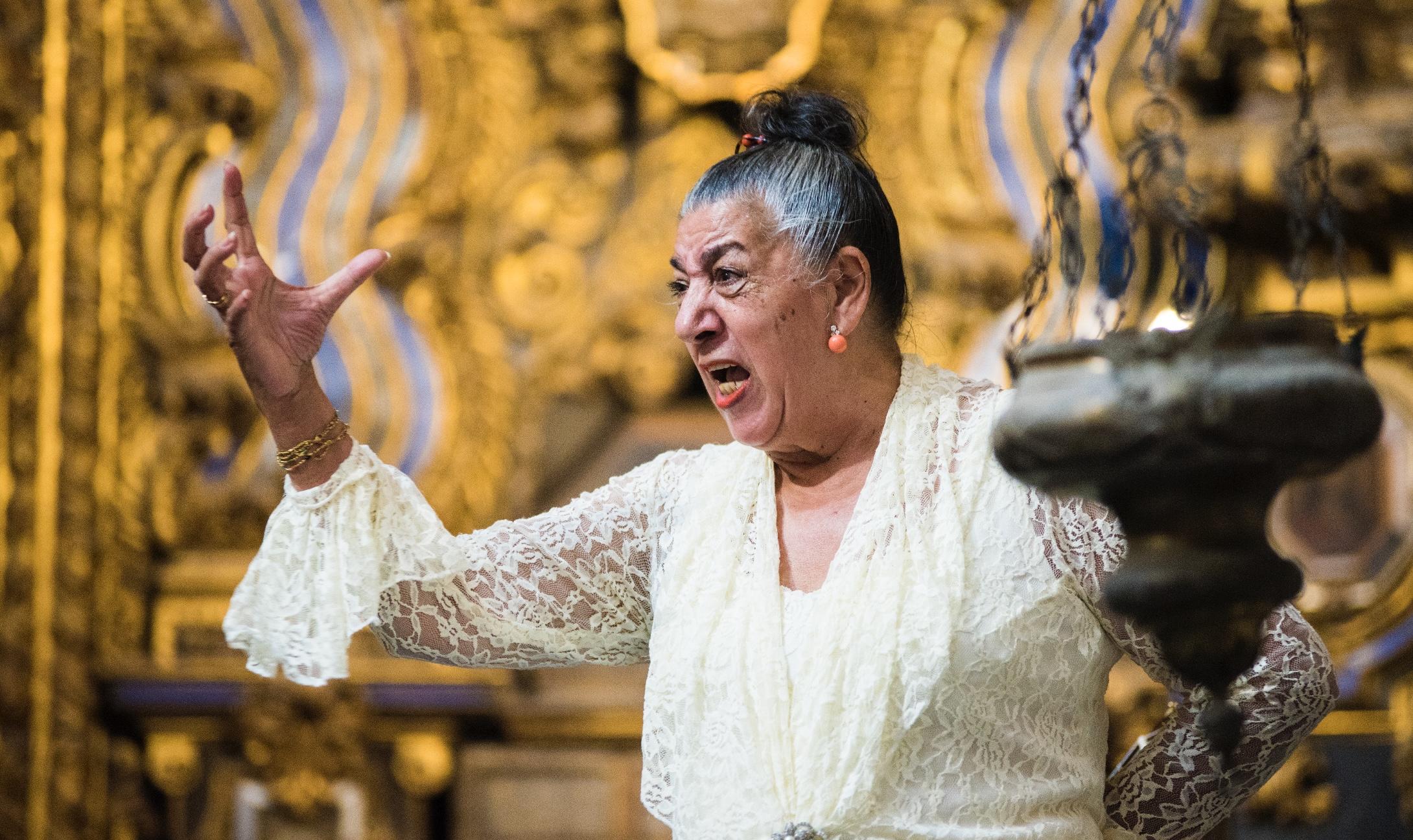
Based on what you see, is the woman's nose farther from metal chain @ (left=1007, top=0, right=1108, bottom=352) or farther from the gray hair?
metal chain @ (left=1007, top=0, right=1108, bottom=352)

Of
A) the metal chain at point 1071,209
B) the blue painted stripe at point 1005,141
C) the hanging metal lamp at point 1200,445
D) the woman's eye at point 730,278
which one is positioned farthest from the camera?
the blue painted stripe at point 1005,141

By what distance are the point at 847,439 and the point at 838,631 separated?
0.29 meters

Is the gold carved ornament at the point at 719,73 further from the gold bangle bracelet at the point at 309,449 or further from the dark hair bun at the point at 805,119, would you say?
the gold bangle bracelet at the point at 309,449

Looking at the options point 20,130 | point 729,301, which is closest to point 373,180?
point 20,130

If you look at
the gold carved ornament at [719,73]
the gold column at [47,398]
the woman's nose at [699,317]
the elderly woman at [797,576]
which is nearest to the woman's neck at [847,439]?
the elderly woman at [797,576]

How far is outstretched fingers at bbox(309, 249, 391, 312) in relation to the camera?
1988mm

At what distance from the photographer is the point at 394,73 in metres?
4.20

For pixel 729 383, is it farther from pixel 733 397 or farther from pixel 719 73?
pixel 719 73

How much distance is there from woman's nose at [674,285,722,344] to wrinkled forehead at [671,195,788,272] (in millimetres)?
35

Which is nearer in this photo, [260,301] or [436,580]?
[260,301]

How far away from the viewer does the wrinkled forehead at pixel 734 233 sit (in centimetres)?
204

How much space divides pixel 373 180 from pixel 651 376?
81 cm

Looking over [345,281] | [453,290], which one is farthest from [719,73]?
[345,281]

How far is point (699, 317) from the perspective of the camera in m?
2.02
